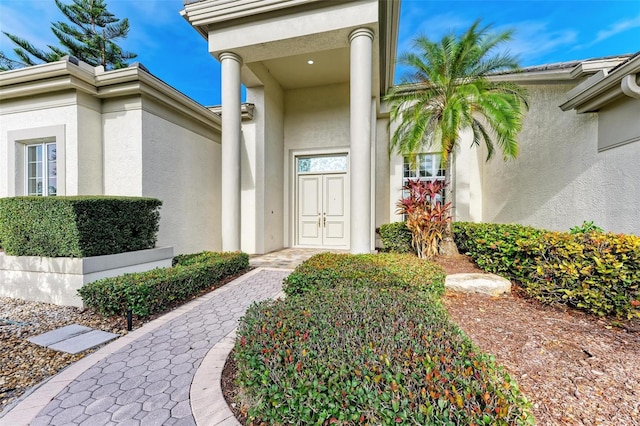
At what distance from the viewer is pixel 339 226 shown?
9336mm

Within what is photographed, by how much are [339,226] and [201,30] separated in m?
6.68

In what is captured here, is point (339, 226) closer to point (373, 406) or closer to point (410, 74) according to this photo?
point (410, 74)

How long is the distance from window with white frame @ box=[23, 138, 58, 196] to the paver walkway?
5.43m

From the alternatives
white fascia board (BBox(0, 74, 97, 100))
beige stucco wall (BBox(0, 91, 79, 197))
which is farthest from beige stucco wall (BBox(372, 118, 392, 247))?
beige stucco wall (BBox(0, 91, 79, 197))

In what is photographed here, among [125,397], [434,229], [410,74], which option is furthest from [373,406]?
[410,74]

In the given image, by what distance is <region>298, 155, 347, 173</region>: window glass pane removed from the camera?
937 centimetres

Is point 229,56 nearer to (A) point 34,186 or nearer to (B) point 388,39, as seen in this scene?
(B) point 388,39

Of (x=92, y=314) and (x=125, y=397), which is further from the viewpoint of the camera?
(x=92, y=314)

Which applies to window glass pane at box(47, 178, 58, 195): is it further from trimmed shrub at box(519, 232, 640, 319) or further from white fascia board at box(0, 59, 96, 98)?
trimmed shrub at box(519, 232, 640, 319)

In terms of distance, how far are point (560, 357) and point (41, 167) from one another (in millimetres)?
10020

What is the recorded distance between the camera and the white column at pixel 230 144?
6.70m

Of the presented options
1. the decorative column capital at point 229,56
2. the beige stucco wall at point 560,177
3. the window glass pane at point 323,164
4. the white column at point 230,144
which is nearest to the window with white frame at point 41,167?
the white column at point 230,144

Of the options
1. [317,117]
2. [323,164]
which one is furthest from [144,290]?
[317,117]

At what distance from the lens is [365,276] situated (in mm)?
3709
